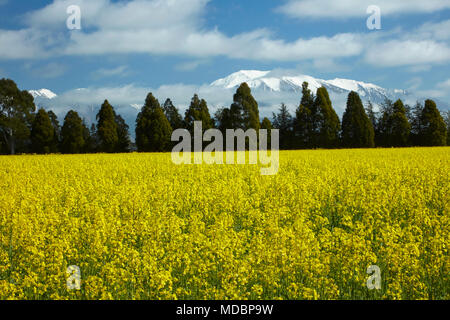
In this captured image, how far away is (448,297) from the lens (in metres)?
4.87

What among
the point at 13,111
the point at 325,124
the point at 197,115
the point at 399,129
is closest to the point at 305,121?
the point at 325,124

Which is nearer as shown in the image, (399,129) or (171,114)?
(399,129)

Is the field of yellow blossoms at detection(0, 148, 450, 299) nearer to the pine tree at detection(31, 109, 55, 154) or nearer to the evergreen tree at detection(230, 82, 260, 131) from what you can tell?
the evergreen tree at detection(230, 82, 260, 131)

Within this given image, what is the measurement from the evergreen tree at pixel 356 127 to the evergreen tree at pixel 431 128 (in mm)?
6470

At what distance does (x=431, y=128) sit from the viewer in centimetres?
4672

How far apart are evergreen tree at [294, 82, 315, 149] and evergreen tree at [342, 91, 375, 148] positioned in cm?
391

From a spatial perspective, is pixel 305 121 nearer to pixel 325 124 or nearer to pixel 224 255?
pixel 325 124

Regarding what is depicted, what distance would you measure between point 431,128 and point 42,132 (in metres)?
46.8

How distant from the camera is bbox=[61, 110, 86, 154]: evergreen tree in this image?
4866 cm

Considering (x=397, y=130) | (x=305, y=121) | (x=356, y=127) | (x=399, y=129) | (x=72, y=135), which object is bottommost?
(x=72, y=135)

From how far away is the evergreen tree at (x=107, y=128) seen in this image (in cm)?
4578

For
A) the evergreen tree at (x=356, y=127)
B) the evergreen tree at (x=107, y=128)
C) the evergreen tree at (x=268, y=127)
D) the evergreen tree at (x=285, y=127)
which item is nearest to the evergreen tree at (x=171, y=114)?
the evergreen tree at (x=107, y=128)
